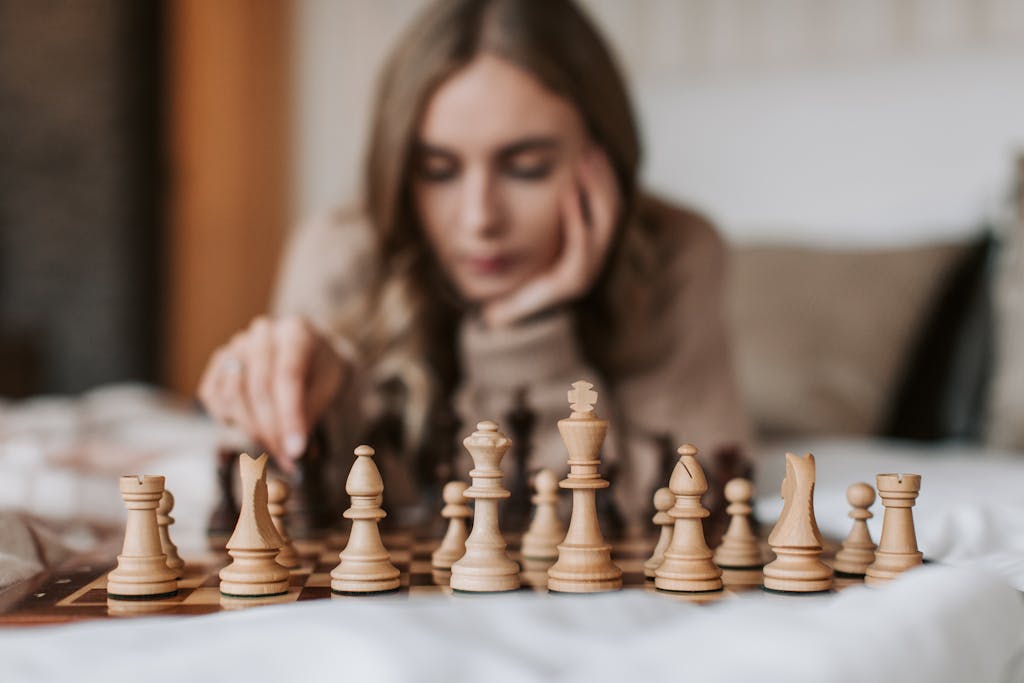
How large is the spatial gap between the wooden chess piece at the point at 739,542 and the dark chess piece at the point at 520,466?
32 centimetres

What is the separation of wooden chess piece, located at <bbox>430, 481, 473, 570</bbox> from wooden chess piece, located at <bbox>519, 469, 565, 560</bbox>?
0.07 m

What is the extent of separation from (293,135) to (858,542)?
3624 millimetres

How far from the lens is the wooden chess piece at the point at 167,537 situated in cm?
95

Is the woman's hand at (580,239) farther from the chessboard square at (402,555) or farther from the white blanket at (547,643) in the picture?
the white blanket at (547,643)

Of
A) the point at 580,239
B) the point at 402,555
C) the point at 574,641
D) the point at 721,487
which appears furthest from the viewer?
the point at 580,239

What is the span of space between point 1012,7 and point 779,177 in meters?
0.82

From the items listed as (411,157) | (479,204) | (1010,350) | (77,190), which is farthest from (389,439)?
(77,190)

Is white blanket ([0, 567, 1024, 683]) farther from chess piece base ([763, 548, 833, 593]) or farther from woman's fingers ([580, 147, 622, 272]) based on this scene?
woman's fingers ([580, 147, 622, 272])

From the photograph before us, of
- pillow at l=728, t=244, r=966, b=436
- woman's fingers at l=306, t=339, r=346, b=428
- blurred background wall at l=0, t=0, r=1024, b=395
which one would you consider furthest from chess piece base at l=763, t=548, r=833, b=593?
blurred background wall at l=0, t=0, r=1024, b=395

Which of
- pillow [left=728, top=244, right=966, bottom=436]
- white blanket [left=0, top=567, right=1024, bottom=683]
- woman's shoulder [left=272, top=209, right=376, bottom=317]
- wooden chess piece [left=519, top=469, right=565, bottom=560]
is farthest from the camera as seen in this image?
pillow [left=728, top=244, right=966, bottom=436]

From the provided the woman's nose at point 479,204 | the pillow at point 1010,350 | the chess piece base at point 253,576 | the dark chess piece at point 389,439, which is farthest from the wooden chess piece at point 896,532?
the pillow at point 1010,350

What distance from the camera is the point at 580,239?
1.78 meters

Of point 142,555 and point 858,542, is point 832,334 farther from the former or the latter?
point 142,555

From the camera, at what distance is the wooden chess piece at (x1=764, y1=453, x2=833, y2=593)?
0.87 m
